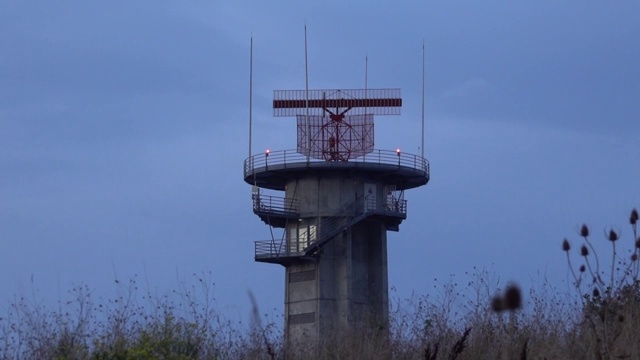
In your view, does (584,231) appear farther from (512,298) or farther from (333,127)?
(333,127)

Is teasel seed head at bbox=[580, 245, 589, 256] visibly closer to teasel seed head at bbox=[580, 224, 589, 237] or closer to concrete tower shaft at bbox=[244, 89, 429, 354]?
teasel seed head at bbox=[580, 224, 589, 237]

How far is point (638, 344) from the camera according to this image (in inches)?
456

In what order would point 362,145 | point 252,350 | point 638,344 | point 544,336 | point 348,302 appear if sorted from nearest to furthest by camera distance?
1. point 638,344
2. point 544,336
3. point 252,350
4. point 348,302
5. point 362,145

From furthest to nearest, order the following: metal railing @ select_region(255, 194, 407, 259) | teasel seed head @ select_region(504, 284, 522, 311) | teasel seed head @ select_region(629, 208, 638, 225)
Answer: metal railing @ select_region(255, 194, 407, 259), teasel seed head @ select_region(629, 208, 638, 225), teasel seed head @ select_region(504, 284, 522, 311)

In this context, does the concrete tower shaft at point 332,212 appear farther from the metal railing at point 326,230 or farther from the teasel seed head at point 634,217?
the teasel seed head at point 634,217

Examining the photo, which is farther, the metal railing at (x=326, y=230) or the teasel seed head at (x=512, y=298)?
the metal railing at (x=326, y=230)

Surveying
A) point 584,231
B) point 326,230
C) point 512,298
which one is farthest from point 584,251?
point 326,230

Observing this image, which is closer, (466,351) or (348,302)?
(466,351)

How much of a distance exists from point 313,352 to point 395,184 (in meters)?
44.6

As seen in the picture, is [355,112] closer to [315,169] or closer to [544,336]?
[315,169]

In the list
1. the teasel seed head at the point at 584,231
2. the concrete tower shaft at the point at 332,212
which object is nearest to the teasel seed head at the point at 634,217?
the teasel seed head at the point at 584,231

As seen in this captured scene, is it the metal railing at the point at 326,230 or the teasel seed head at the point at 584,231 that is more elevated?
the metal railing at the point at 326,230

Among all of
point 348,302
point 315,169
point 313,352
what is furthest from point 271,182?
point 313,352

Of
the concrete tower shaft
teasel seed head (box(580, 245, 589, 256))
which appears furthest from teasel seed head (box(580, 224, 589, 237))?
the concrete tower shaft
